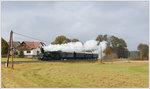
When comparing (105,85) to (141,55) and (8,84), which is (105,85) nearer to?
(8,84)

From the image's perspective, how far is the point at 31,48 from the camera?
4891 cm

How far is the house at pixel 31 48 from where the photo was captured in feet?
149

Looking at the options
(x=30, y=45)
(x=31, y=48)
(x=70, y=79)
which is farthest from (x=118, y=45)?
(x=70, y=79)

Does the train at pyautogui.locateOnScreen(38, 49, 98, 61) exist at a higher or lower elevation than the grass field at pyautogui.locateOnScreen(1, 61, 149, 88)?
higher

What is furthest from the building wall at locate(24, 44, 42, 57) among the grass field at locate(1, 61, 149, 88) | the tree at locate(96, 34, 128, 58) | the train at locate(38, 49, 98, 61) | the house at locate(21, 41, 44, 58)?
the tree at locate(96, 34, 128, 58)

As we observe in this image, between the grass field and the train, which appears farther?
the train

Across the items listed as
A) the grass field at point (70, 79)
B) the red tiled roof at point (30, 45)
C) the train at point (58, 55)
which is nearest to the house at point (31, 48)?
the red tiled roof at point (30, 45)

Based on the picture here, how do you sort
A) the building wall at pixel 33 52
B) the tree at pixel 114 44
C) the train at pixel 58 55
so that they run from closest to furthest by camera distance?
the train at pixel 58 55, the building wall at pixel 33 52, the tree at pixel 114 44

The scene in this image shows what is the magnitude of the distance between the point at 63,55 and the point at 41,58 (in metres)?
6.78

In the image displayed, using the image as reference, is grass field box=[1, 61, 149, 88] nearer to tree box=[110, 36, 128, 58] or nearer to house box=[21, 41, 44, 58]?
house box=[21, 41, 44, 58]

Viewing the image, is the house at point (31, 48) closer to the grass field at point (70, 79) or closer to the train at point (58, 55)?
the train at point (58, 55)

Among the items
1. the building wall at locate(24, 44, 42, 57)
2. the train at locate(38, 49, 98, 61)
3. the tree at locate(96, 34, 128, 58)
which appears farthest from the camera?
the tree at locate(96, 34, 128, 58)

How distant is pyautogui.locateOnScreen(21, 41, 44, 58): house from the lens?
45331mm

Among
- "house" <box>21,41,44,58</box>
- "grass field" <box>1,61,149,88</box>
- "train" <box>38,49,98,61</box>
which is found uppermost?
"house" <box>21,41,44,58</box>
